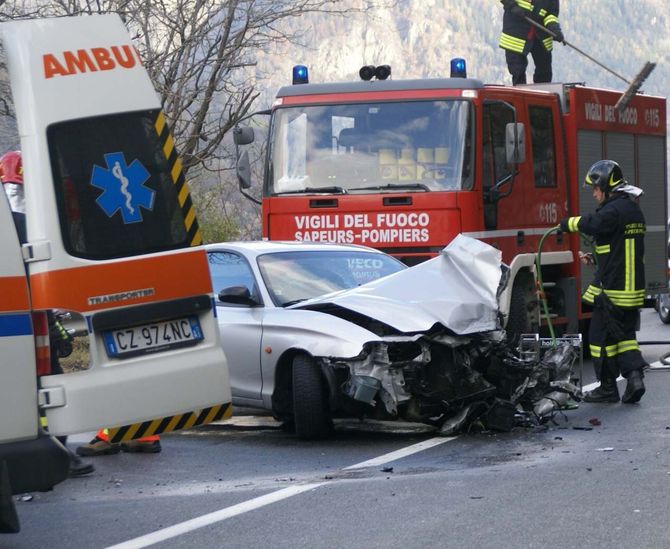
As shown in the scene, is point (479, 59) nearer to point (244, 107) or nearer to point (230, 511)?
point (244, 107)

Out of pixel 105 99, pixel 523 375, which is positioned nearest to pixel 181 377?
pixel 105 99

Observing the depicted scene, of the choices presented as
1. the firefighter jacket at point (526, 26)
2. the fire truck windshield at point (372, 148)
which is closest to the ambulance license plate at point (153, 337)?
the fire truck windshield at point (372, 148)

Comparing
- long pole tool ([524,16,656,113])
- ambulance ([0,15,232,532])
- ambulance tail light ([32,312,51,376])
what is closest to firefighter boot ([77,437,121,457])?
ambulance ([0,15,232,532])

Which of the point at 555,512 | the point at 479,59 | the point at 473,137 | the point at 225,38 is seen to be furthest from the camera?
the point at 479,59

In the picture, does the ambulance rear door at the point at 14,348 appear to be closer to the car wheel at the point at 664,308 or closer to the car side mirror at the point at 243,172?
the car side mirror at the point at 243,172

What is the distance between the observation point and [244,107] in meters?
18.6

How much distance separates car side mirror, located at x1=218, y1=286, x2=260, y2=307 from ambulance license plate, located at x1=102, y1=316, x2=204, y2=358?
3730 millimetres

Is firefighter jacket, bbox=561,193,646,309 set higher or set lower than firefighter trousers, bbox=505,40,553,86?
lower

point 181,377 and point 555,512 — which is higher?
point 181,377

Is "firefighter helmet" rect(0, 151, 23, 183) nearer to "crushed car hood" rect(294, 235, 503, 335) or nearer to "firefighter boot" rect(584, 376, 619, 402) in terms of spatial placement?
"crushed car hood" rect(294, 235, 503, 335)

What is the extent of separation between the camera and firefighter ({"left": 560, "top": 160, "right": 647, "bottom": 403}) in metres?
11.9

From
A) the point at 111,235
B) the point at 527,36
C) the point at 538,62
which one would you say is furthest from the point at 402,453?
Result: the point at 538,62

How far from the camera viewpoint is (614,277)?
39.4ft

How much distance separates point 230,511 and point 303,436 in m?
2.68
